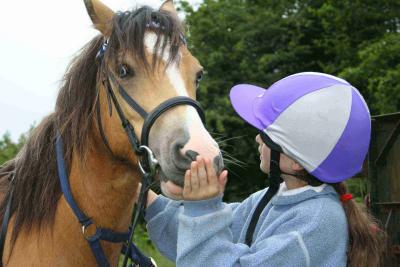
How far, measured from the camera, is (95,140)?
2803 millimetres

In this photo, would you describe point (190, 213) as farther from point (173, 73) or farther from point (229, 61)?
point (229, 61)

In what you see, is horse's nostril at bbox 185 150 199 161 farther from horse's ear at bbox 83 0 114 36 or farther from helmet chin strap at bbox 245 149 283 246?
horse's ear at bbox 83 0 114 36

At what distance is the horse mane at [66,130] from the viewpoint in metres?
2.70

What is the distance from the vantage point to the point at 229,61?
14281 millimetres

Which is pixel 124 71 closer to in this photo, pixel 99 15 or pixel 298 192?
pixel 99 15

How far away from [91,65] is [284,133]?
1.17 metres

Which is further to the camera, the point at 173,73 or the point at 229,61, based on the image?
the point at 229,61

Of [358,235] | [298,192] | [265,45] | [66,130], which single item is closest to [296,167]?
[298,192]

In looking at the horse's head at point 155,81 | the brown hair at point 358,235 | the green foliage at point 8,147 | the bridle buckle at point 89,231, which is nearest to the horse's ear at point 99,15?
the horse's head at point 155,81

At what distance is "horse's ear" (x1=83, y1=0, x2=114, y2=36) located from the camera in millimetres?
2783

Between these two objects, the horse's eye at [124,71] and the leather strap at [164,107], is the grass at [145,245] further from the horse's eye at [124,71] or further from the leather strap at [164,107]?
the leather strap at [164,107]

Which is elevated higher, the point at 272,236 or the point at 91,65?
the point at 91,65

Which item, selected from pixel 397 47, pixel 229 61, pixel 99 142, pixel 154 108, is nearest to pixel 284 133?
pixel 154 108

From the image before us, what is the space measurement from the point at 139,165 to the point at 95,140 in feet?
1.29
